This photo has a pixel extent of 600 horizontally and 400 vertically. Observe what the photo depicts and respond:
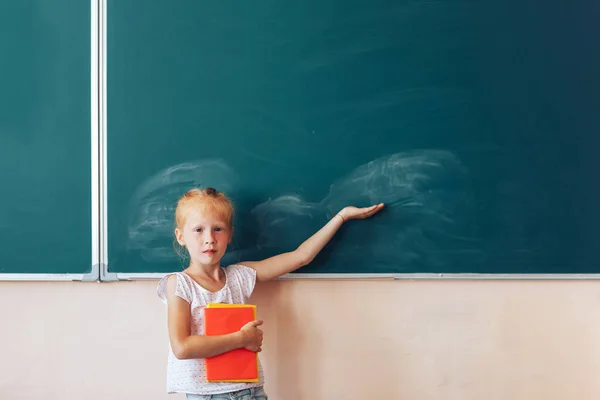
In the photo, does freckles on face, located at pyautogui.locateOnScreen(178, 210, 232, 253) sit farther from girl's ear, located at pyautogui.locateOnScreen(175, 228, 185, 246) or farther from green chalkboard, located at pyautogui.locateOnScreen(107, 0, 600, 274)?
green chalkboard, located at pyautogui.locateOnScreen(107, 0, 600, 274)

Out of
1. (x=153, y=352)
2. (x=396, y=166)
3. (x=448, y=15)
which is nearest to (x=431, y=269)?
→ (x=396, y=166)

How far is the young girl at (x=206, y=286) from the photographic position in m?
1.70

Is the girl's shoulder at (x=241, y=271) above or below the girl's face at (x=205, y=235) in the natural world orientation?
below

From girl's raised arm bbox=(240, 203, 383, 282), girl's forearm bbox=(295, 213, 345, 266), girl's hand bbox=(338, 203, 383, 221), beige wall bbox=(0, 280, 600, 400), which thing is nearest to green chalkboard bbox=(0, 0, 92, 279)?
beige wall bbox=(0, 280, 600, 400)

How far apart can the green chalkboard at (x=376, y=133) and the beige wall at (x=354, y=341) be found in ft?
0.36

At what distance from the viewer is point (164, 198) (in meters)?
1.99

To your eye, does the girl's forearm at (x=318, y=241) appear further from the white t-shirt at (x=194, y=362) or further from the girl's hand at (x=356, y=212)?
the white t-shirt at (x=194, y=362)

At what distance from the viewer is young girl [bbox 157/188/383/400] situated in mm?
1701

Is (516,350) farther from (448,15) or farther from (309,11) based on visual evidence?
(309,11)

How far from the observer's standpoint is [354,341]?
6.61ft

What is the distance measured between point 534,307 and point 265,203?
1.02m

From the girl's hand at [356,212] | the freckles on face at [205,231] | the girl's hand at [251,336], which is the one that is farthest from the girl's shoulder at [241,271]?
the girl's hand at [356,212]

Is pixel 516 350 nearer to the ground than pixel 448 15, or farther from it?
nearer to the ground

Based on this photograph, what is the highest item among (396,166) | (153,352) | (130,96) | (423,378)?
(130,96)
